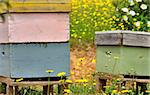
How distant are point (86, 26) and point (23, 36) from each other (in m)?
6.74

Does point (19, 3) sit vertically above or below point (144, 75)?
above

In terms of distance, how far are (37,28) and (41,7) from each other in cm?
19

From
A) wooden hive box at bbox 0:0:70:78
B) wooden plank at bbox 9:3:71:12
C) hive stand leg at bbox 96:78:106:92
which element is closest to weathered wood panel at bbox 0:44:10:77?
wooden hive box at bbox 0:0:70:78

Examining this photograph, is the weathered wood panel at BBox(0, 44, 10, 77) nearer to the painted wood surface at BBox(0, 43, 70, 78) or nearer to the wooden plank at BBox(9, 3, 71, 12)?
the painted wood surface at BBox(0, 43, 70, 78)

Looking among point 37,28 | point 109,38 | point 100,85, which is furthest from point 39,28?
point 100,85

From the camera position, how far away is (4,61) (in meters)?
4.49

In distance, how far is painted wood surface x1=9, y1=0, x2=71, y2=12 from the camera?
4.20 m

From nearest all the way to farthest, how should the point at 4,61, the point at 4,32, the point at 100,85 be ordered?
1. the point at 4,32
2. the point at 4,61
3. the point at 100,85

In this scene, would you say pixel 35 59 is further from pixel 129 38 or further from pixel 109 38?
pixel 129 38

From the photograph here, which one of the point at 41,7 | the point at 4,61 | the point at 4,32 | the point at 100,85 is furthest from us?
the point at 100,85

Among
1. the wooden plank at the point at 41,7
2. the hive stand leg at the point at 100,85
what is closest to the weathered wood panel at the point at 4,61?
the wooden plank at the point at 41,7

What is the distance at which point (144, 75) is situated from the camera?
4.46m

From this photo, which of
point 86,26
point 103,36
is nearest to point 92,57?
point 86,26

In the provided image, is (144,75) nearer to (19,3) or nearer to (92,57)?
(19,3)
